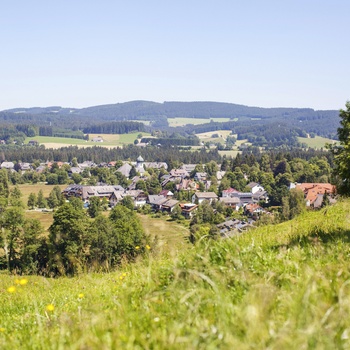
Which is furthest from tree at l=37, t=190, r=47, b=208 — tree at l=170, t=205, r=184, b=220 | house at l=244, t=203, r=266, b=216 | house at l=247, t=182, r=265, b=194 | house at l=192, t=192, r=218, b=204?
house at l=247, t=182, r=265, b=194

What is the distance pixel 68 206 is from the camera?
35688 mm

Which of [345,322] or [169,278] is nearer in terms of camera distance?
[345,322]

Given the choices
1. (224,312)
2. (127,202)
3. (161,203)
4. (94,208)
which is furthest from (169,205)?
(224,312)

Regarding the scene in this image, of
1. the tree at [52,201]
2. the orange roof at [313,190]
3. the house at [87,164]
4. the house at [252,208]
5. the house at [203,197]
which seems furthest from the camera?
the house at [87,164]

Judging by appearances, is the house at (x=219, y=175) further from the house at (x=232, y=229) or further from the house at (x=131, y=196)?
the house at (x=232, y=229)

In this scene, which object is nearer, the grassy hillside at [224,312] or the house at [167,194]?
the grassy hillside at [224,312]

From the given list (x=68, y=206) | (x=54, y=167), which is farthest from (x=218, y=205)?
(x=54, y=167)

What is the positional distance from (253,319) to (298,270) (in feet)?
6.30

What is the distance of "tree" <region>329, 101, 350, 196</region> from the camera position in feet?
31.3

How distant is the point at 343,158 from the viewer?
9820mm

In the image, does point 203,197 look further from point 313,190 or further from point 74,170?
point 74,170

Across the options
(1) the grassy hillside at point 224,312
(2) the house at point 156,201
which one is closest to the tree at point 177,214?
(2) the house at point 156,201

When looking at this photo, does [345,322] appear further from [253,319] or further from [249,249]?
[249,249]

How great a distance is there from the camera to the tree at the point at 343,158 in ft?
31.3
